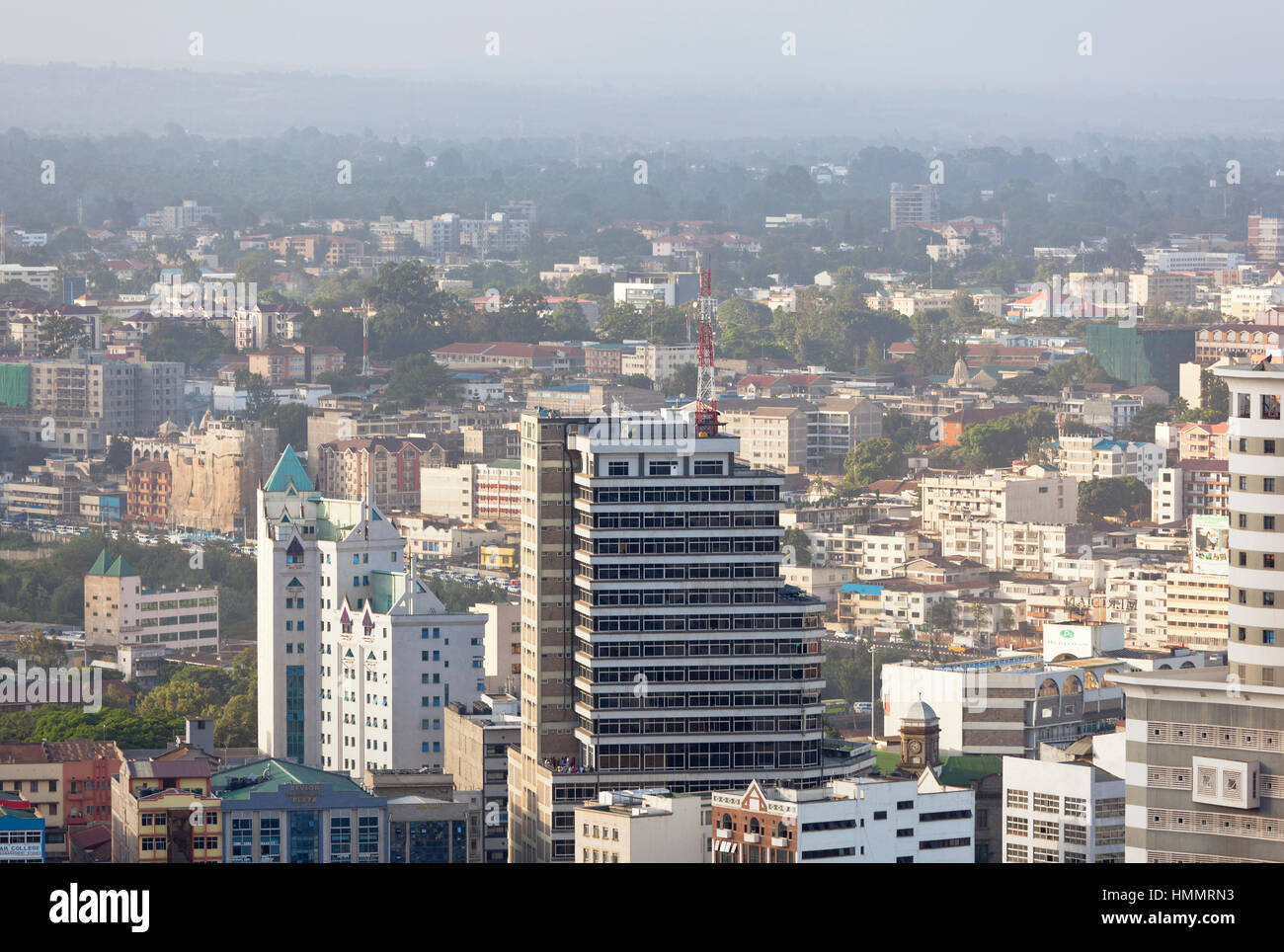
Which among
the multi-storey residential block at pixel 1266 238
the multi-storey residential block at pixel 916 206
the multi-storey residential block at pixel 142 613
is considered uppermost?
the multi-storey residential block at pixel 916 206

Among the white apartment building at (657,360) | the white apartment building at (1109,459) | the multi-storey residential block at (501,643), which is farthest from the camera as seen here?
the white apartment building at (657,360)

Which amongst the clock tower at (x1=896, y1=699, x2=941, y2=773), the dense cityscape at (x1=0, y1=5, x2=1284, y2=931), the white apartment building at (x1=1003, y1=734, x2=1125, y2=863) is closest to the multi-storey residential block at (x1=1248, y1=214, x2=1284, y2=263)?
the dense cityscape at (x1=0, y1=5, x2=1284, y2=931)

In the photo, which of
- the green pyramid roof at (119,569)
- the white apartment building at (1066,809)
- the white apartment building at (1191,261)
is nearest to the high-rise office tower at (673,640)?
the white apartment building at (1066,809)

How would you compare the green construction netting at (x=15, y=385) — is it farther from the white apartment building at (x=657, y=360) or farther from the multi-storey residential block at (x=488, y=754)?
the multi-storey residential block at (x=488, y=754)

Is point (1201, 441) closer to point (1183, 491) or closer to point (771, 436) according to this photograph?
point (1183, 491)
